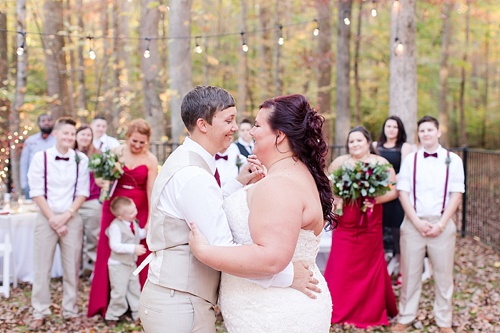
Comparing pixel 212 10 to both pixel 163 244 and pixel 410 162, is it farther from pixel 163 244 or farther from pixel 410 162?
pixel 163 244

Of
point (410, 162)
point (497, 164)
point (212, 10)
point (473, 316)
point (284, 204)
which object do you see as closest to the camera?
point (284, 204)

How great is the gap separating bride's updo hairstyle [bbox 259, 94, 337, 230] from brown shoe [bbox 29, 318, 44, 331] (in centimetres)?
439

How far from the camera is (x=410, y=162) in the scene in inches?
236

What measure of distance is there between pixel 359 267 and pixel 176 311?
12.8ft

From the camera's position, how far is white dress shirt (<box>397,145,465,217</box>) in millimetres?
5824

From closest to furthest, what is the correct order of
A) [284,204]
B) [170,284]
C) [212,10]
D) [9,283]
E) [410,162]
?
[284,204]
[170,284]
[410,162]
[9,283]
[212,10]

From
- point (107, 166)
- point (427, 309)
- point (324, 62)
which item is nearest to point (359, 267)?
point (427, 309)

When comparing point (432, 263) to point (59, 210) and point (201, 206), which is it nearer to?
point (59, 210)

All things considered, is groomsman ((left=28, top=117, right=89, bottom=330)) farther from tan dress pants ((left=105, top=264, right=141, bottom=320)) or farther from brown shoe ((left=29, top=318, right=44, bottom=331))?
tan dress pants ((left=105, top=264, right=141, bottom=320))

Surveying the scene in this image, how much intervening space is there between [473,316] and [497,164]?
4643 mm

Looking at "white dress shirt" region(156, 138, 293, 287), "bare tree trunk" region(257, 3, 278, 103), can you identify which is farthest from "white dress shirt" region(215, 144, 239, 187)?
"bare tree trunk" region(257, 3, 278, 103)

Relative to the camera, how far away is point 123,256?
6.25m

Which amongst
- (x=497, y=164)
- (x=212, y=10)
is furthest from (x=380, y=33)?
(x=497, y=164)

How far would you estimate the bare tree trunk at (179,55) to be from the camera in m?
10.8
